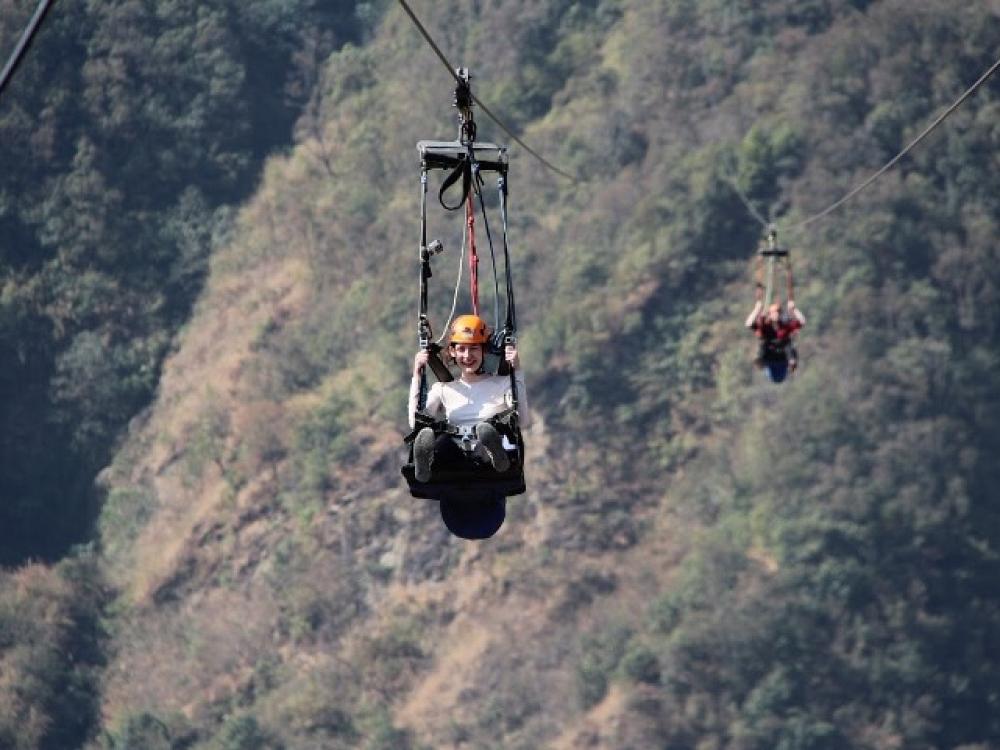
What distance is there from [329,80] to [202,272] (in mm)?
5667

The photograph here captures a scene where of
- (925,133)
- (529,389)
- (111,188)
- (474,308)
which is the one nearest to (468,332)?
(474,308)

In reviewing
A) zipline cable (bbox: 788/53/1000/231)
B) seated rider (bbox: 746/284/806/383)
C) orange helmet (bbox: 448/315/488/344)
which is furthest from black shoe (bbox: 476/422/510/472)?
seated rider (bbox: 746/284/806/383)

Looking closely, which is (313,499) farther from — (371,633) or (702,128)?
(702,128)

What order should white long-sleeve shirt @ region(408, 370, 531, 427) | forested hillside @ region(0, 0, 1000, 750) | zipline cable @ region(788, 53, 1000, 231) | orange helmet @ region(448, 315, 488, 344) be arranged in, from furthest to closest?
forested hillside @ region(0, 0, 1000, 750) < zipline cable @ region(788, 53, 1000, 231) < white long-sleeve shirt @ region(408, 370, 531, 427) < orange helmet @ region(448, 315, 488, 344)

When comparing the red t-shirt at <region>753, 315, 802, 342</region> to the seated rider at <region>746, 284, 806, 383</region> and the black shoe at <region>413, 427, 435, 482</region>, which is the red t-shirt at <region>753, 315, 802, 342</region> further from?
the black shoe at <region>413, 427, 435, 482</region>

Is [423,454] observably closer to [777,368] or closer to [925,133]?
[925,133]

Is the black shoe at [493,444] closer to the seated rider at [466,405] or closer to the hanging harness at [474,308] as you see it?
the seated rider at [466,405]

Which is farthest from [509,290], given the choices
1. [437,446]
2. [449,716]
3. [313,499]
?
[313,499]

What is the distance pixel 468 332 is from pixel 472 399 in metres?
0.46

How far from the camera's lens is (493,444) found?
13555 millimetres

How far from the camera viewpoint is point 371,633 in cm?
4841

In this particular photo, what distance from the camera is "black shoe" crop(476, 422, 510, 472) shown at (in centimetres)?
1356

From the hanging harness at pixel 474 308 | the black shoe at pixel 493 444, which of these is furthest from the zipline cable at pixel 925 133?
the black shoe at pixel 493 444

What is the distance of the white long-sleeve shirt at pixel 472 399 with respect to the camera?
1430 centimetres
